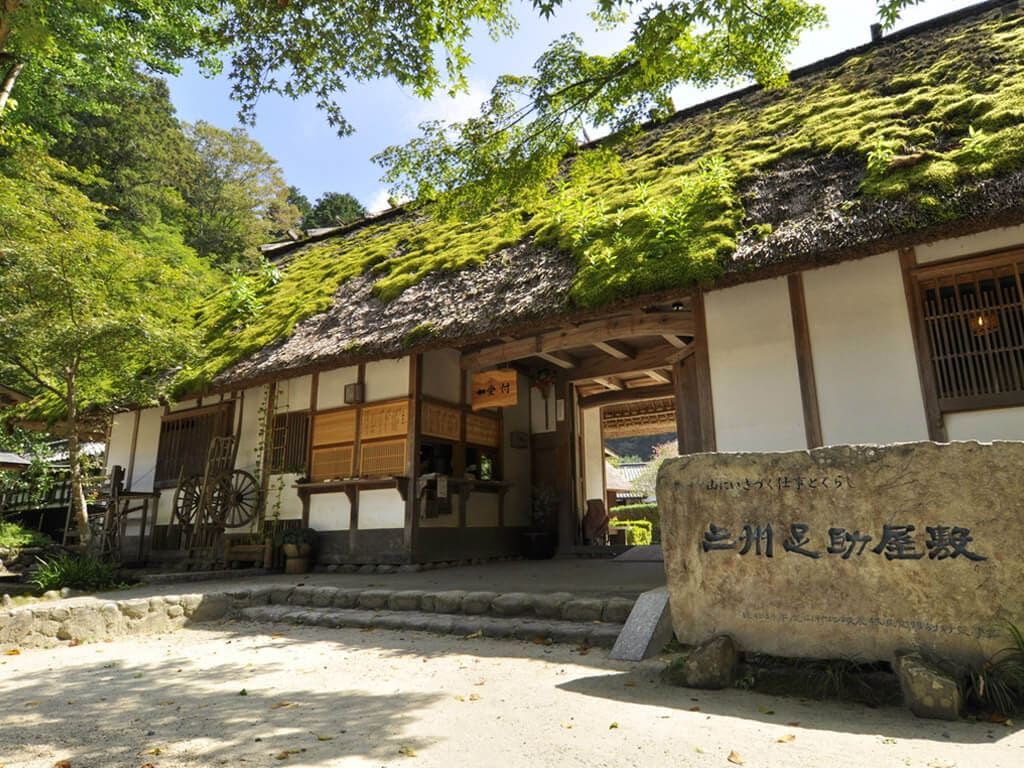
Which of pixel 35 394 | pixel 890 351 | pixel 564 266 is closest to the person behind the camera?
pixel 890 351

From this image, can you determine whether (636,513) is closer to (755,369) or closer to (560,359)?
(560,359)

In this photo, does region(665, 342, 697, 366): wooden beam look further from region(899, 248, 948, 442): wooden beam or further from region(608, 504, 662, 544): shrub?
region(608, 504, 662, 544): shrub

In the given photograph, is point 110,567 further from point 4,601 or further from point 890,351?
point 890,351

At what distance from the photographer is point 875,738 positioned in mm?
2521

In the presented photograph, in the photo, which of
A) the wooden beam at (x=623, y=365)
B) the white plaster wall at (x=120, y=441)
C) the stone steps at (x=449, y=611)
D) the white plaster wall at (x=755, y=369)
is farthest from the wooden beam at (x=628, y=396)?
the white plaster wall at (x=120, y=441)

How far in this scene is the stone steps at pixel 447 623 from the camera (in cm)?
449

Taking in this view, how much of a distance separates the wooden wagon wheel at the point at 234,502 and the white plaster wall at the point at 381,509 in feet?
6.45

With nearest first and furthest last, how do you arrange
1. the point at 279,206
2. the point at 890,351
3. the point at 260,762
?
the point at 260,762 → the point at 890,351 → the point at 279,206

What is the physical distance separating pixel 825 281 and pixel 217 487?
344 inches

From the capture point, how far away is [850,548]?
10.8 ft

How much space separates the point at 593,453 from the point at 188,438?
23.7 feet

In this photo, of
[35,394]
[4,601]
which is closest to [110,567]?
[4,601]

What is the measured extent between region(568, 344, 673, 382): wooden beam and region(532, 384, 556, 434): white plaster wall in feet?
2.32

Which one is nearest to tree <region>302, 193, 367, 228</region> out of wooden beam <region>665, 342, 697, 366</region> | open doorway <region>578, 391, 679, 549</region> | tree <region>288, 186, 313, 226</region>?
tree <region>288, 186, 313, 226</region>
